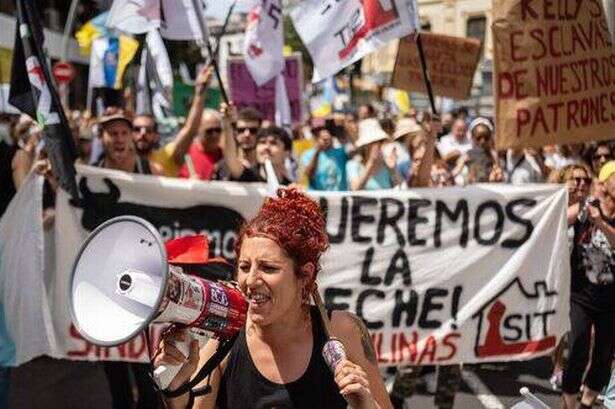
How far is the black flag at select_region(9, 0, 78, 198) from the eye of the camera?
4.18 m

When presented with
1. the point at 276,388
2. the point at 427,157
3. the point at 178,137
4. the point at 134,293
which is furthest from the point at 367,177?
the point at 134,293

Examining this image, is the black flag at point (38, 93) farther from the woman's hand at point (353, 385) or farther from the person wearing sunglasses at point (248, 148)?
the woman's hand at point (353, 385)

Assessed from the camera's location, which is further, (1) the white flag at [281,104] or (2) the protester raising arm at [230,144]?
(1) the white flag at [281,104]

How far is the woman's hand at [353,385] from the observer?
1888 millimetres

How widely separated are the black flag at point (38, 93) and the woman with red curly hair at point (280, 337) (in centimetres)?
235

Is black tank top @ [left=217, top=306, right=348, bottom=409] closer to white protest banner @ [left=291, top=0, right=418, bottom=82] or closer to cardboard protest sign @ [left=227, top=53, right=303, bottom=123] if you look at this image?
white protest banner @ [left=291, top=0, right=418, bottom=82]

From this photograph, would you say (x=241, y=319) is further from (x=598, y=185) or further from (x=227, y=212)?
(x=598, y=185)

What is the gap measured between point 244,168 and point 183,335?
2.81m

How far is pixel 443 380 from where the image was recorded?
4750 mm

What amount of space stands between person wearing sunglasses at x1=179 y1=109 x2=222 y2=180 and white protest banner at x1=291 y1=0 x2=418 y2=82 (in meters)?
0.94

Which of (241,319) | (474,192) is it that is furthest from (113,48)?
(241,319)

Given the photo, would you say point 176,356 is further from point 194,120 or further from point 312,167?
point 312,167

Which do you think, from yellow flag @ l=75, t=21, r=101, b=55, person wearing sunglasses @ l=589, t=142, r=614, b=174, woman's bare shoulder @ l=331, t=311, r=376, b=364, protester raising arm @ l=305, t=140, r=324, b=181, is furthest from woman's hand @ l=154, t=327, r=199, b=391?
yellow flag @ l=75, t=21, r=101, b=55

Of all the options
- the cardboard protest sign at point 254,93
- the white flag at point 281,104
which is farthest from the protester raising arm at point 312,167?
the cardboard protest sign at point 254,93
